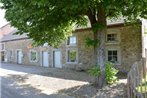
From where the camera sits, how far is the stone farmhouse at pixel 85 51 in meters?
18.5

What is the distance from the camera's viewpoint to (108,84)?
1322 cm

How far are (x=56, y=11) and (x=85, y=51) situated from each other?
10967mm

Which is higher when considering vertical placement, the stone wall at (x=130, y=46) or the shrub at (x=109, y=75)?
the stone wall at (x=130, y=46)

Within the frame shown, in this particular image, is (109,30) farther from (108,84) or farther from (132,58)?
(108,84)

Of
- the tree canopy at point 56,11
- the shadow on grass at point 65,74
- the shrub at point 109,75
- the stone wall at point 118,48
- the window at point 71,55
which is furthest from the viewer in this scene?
the window at point 71,55

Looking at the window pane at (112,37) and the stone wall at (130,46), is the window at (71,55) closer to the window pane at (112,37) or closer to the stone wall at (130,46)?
the window pane at (112,37)

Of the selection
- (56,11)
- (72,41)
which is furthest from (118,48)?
(56,11)

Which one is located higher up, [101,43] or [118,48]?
[101,43]

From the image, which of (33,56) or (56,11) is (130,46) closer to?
(56,11)

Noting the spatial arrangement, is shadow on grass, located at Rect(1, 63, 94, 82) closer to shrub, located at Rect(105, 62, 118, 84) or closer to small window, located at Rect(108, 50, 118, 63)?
small window, located at Rect(108, 50, 118, 63)

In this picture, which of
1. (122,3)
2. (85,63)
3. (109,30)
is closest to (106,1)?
(122,3)

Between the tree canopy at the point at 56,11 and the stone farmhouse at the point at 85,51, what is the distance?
4132 millimetres

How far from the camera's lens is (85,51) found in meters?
22.9

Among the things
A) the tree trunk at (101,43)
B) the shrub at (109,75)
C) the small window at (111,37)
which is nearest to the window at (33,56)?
the small window at (111,37)
